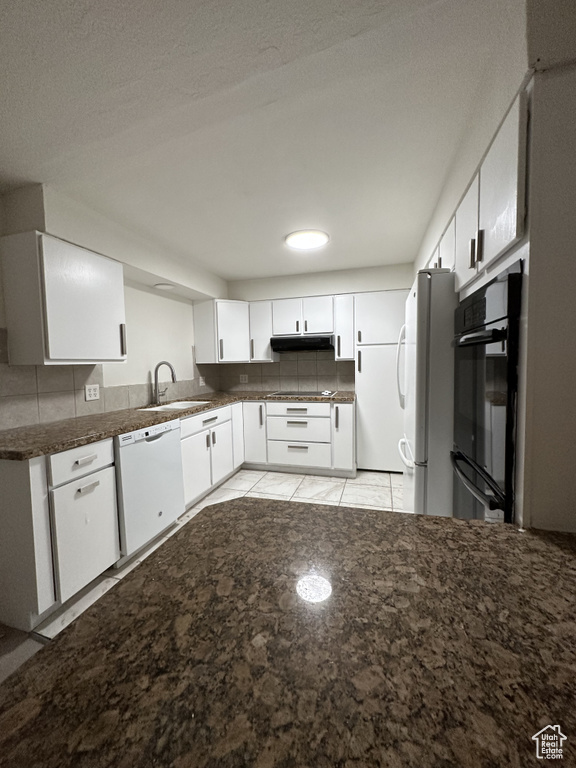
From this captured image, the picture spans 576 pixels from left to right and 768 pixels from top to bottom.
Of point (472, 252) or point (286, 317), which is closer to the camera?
point (472, 252)

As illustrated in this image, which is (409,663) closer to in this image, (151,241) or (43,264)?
(43,264)

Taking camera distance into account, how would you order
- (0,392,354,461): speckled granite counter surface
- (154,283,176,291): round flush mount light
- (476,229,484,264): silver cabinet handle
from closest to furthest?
(476,229,484,264): silver cabinet handle → (0,392,354,461): speckled granite counter surface → (154,283,176,291): round flush mount light

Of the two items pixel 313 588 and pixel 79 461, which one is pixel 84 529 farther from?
pixel 313 588

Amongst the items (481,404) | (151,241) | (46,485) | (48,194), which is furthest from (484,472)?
(151,241)

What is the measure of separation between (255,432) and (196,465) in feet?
3.03

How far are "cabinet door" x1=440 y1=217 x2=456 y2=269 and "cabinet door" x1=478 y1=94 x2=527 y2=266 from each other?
444 mm

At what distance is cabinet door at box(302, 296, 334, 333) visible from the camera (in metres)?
3.42

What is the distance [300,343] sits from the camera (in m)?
3.46

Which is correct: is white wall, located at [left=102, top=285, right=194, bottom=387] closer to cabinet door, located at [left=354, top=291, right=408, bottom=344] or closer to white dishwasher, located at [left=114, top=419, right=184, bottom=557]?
white dishwasher, located at [left=114, top=419, right=184, bottom=557]

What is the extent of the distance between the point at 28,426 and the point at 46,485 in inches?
26.2

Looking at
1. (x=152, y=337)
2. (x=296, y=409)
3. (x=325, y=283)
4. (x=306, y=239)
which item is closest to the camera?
(x=306, y=239)

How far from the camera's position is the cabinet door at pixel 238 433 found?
3.30 m

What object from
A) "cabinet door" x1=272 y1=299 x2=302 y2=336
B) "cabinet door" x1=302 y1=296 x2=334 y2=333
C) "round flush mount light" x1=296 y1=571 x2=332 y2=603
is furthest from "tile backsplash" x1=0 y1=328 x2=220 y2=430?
"round flush mount light" x1=296 y1=571 x2=332 y2=603

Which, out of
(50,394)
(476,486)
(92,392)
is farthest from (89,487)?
(476,486)
